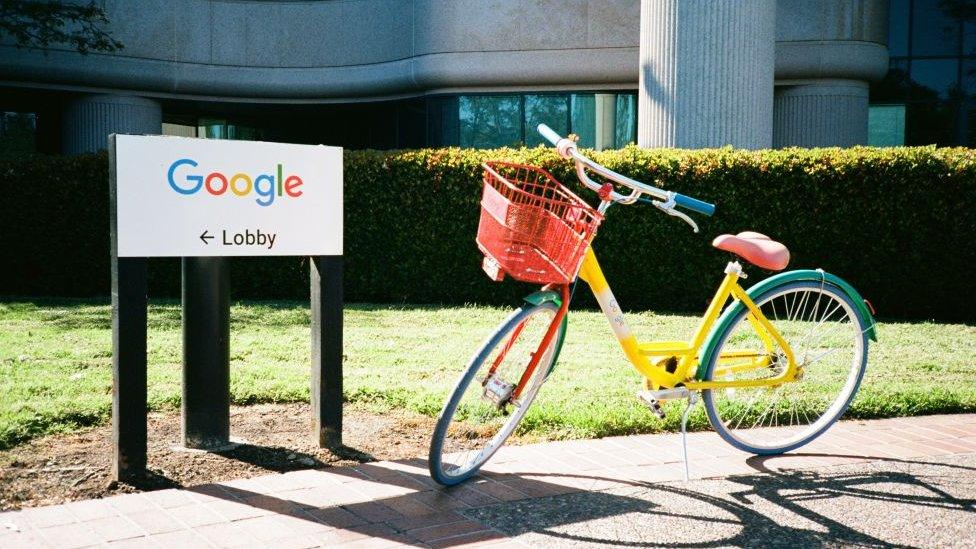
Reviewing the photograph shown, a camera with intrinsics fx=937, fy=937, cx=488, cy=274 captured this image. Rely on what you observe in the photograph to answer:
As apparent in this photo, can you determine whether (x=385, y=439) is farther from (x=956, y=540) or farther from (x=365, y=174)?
(x=365, y=174)

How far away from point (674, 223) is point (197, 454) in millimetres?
6566

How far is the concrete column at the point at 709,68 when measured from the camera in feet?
40.0

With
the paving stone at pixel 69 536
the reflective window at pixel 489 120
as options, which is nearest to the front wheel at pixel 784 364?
the paving stone at pixel 69 536

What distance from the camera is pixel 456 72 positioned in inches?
672

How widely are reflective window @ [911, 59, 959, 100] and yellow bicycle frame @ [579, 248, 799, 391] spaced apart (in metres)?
15.1

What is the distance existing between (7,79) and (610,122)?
11.1 metres

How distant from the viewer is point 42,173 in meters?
11.3

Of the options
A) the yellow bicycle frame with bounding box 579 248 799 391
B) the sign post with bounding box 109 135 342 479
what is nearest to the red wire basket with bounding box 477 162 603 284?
the yellow bicycle frame with bounding box 579 248 799 391

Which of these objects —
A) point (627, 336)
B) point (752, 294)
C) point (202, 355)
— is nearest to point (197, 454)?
point (202, 355)

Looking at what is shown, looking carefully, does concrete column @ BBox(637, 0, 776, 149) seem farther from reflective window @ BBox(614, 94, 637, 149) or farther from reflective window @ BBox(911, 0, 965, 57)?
reflective window @ BBox(911, 0, 965, 57)

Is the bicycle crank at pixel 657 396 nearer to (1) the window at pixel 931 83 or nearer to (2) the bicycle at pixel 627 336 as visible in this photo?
(2) the bicycle at pixel 627 336

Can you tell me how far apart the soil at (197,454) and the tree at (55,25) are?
42.4 feet

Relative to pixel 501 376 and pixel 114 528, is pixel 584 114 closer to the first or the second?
pixel 501 376

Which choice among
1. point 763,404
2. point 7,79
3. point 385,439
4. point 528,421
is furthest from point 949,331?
point 7,79
